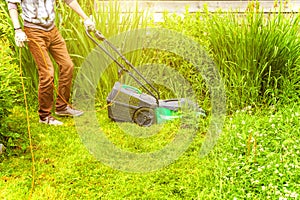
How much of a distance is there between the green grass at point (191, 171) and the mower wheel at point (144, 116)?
0.32m

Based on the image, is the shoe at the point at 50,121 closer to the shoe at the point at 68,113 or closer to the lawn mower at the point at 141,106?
the shoe at the point at 68,113

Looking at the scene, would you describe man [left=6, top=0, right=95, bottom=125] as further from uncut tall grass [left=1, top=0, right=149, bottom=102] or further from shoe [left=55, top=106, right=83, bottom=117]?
uncut tall grass [left=1, top=0, right=149, bottom=102]

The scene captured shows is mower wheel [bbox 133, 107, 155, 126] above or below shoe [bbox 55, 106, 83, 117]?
above


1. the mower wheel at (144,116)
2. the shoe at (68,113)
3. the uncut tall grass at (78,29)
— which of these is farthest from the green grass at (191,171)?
the uncut tall grass at (78,29)

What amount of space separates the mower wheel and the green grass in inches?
12.5

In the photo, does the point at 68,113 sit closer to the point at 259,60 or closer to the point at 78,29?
the point at 78,29

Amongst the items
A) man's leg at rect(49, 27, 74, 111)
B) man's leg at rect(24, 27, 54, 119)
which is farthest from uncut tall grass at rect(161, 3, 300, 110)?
man's leg at rect(24, 27, 54, 119)

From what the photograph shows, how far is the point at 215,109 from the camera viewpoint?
495cm

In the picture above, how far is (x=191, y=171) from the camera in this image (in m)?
3.97

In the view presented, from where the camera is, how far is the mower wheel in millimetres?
4785

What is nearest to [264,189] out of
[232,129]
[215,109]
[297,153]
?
[297,153]

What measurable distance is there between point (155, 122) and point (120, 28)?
4.77 ft

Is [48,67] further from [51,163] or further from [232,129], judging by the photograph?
[232,129]

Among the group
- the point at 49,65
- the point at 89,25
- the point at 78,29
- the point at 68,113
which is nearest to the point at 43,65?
the point at 49,65
